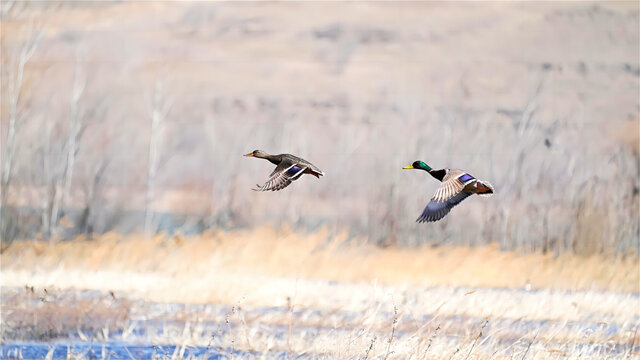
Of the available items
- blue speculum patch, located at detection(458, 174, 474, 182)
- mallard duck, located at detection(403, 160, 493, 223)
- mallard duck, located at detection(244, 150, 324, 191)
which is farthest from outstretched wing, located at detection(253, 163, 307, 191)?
blue speculum patch, located at detection(458, 174, 474, 182)

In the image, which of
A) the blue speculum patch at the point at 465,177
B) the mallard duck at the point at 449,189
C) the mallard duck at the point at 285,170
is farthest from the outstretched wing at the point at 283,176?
the blue speculum patch at the point at 465,177

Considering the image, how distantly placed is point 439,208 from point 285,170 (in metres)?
0.62

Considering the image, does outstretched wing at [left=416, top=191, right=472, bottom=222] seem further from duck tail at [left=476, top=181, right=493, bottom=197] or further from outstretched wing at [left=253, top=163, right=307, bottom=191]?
outstretched wing at [left=253, top=163, right=307, bottom=191]

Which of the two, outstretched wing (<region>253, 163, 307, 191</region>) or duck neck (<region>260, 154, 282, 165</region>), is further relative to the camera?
duck neck (<region>260, 154, 282, 165</region>)

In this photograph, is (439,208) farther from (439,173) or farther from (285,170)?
(285,170)

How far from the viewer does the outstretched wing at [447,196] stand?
3772 millimetres

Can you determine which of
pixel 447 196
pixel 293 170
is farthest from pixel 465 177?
pixel 293 170

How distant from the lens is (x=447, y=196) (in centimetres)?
376

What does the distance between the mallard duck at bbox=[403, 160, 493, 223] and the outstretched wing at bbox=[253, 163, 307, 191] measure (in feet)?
1.35

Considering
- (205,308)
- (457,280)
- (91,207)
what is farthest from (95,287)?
(91,207)

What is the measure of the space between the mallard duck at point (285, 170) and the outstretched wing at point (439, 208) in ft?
1.53

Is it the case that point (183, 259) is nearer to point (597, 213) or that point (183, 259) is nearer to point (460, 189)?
point (597, 213)

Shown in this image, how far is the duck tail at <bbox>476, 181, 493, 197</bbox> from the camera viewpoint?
149 inches

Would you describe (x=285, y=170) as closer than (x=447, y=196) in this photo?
No
